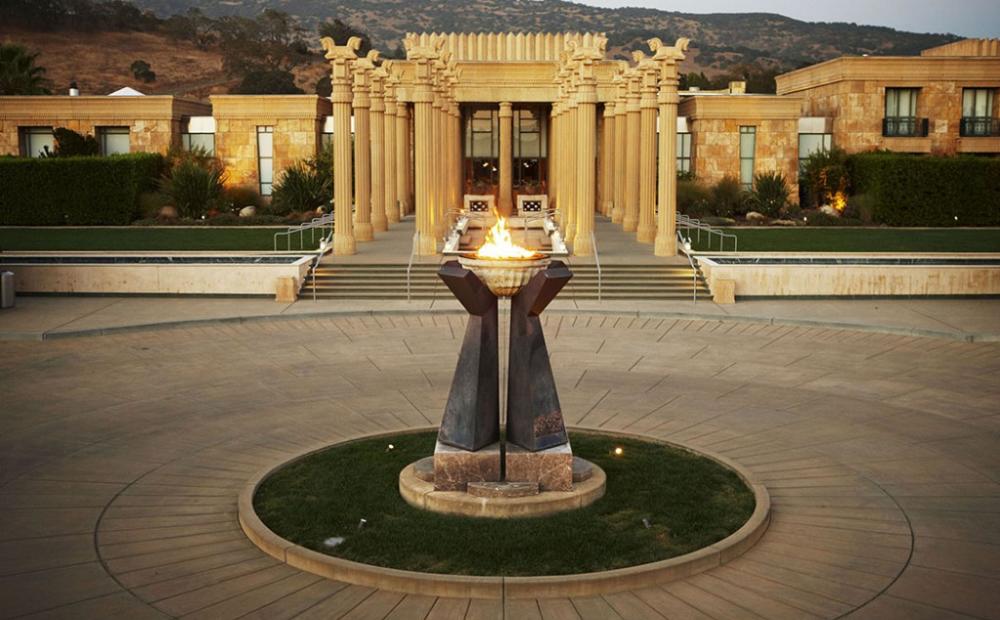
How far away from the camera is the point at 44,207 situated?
39.6 m

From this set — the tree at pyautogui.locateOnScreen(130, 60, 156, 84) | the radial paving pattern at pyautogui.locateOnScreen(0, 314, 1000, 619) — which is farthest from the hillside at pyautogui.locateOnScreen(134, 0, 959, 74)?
the radial paving pattern at pyautogui.locateOnScreen(0, 314, 1000, 619)

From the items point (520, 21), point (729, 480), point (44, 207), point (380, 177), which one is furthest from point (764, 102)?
point (520, 21)

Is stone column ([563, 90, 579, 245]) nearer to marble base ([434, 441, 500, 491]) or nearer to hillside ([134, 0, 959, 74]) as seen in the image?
marble base ([434, 441, 500, 491])

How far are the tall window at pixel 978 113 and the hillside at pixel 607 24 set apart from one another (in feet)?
334

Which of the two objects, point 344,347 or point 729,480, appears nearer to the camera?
point 729,480

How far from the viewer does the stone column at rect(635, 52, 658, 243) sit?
102 feet

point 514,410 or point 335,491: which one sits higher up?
point 514,410

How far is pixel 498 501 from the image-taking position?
9633 mm

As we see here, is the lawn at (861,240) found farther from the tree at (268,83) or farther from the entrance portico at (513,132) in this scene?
the tree at (268,83)

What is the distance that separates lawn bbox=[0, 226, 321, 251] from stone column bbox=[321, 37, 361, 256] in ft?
8.57

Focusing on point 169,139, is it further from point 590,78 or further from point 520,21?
point 520,21

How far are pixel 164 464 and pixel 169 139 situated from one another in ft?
119

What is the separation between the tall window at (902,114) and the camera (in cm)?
4544

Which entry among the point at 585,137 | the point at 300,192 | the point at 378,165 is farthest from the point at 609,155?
the point at 585,137
